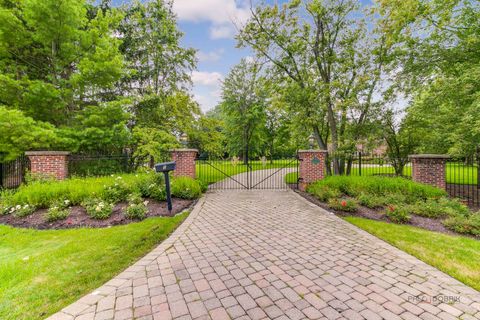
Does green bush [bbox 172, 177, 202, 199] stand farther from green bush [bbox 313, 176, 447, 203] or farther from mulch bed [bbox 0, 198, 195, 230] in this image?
green bush [bbox 313, 176, 447, 203]

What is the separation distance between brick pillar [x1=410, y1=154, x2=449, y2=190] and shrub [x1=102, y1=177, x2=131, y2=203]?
930 cm

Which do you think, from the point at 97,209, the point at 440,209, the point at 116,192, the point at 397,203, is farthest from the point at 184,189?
the point at 440,209

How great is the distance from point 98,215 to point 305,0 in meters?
11.5

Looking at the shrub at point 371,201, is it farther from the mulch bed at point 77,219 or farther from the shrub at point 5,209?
the shrub at point 5,209

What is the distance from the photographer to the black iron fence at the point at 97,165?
8.10 m

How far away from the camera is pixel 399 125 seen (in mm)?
10516

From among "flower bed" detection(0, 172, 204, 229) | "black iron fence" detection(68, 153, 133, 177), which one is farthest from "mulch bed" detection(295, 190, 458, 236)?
"black iron fence" detection(68, 153, 133, 177)

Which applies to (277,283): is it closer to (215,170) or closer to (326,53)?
(326,53)

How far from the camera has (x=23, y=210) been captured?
213 inches

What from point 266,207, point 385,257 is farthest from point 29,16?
point 385,257

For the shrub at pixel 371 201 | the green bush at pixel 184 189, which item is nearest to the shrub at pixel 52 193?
the green bush at pixel 184 189

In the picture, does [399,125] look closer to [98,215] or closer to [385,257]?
[385,257]

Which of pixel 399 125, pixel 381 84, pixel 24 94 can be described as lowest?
pixel 399 125

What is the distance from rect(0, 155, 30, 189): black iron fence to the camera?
8.76 m
